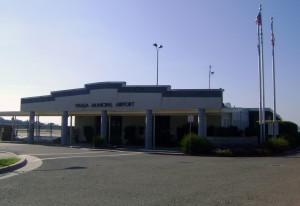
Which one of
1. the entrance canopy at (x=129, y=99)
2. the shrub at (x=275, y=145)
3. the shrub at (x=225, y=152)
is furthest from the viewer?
the entrance canopy at (x=129, y=99)

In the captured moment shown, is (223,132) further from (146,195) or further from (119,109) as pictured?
(146,195)

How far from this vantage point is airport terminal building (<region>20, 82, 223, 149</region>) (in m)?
30.2

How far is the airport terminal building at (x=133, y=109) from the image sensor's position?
30234 mm

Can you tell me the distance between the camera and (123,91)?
33.1 meters

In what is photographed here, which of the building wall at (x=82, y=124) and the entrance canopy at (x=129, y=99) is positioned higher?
the entrance canopy at (x=129, y=99)

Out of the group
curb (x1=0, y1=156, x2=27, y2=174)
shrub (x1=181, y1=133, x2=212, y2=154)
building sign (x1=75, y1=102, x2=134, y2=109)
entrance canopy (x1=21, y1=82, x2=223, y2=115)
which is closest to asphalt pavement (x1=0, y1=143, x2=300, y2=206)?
curb (x1=0, y1=156, x2=27, y2=174)

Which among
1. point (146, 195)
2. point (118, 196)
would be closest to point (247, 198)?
point (146, 195)

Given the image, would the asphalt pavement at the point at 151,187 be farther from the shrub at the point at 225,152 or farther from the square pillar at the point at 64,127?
the square pillar at the point at 64,127

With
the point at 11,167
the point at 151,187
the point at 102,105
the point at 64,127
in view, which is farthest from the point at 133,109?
the point at 151,187

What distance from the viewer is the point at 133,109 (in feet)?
107

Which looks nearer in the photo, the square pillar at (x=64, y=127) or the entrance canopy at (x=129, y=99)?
the entrance canopy at (x=129, y=99)

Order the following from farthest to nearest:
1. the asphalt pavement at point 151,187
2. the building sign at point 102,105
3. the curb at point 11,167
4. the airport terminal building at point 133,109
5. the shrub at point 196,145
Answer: the building sign at point 102,105 → the airport terminal building at point 133,109 → the shrub at point 196,145 → the curb at point 11,167 → the asphalt pavement at point 151,187

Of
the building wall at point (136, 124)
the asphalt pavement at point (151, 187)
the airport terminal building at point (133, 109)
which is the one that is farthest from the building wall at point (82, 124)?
the asphalt pavement at point (151, 187)

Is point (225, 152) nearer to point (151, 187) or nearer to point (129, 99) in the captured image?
point (129, 99)
